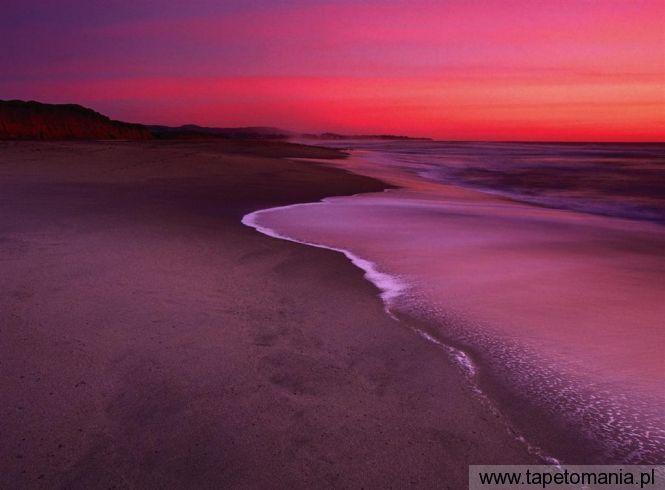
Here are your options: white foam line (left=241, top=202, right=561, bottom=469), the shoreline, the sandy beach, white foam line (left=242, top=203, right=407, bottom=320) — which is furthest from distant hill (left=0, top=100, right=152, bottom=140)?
the shoreline

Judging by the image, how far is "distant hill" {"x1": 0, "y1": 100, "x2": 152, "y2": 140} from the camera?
188 feet

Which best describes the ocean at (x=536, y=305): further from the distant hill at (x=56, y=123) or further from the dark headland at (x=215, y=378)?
the distant hill at (x=56, y=123)

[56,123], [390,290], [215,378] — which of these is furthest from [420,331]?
[56,123]

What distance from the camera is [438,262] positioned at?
6.05 metres

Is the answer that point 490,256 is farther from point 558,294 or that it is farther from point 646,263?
point 646,263

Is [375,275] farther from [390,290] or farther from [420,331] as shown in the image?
[420,331]

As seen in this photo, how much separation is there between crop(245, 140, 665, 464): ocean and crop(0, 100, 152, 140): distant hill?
186 ft

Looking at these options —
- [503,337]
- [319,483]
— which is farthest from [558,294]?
[319,483]

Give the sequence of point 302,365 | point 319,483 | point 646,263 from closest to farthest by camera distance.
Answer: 1. point 319,483
2. point 302,365
3. point 646,263

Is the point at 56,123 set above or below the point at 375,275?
above

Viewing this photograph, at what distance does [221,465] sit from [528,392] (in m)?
1.88

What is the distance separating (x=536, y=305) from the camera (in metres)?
4.64

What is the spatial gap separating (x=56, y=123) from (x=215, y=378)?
69224 mm

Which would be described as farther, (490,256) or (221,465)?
(490,256)
